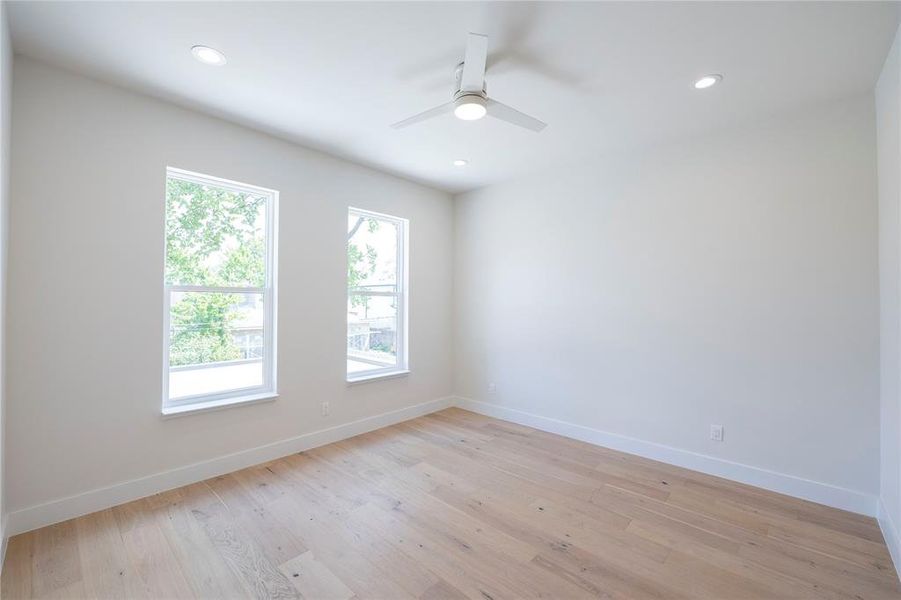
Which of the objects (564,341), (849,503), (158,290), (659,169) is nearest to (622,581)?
(849,503)

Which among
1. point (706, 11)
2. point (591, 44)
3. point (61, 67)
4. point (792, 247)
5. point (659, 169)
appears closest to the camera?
point (706, 11)

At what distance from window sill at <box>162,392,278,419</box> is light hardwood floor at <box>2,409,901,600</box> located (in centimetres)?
51

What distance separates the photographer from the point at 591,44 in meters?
2.06

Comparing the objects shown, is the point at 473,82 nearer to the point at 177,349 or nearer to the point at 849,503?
the point at 177,349

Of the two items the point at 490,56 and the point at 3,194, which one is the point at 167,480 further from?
the point at 490,56

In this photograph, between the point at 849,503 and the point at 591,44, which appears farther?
the point at 849,503

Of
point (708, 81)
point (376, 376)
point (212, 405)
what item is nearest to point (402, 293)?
point (376, 376)

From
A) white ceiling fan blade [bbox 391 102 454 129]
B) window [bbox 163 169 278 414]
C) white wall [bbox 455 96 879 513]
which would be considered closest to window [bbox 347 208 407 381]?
window [bbox 163 169 278 414]

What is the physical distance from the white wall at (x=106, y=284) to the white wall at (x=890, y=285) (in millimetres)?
3853

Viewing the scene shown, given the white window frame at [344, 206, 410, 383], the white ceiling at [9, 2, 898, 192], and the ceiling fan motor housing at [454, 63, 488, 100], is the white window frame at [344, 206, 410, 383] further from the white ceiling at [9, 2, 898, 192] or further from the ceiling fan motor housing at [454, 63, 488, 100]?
the ceiling fan motor housing at [454, 63, 488, 100]

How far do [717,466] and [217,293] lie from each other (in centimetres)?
405

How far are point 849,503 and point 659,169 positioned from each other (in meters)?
2.66

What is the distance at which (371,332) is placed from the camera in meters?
4.16

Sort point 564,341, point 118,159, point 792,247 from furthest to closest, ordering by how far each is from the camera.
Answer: point 564,341 < point 792,247 < point 118,159
